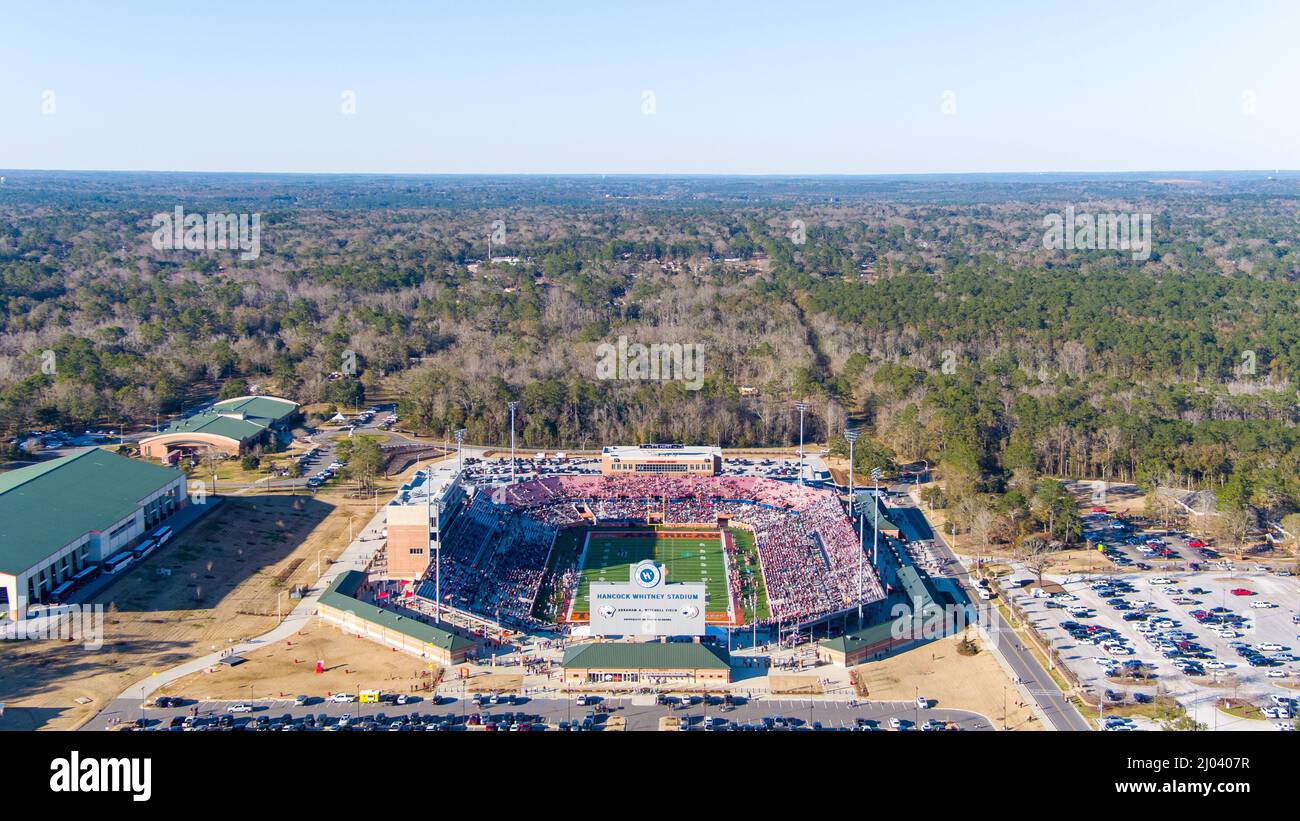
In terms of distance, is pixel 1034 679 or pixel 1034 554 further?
pixel 1034 554

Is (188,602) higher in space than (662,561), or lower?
higher

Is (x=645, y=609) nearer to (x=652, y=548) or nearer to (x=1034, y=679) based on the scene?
(x=1034, y=679)

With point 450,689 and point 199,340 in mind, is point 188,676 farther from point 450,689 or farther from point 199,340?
point 199,340

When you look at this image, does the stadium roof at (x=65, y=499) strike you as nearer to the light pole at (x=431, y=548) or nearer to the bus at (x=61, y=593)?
the bus at (x=61, y=593)

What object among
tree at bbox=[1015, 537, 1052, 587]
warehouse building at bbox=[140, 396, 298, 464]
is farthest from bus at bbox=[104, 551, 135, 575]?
tree at bbox=[1015, 537, 1052, 587]

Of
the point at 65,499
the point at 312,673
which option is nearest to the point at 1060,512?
the point at 312,673

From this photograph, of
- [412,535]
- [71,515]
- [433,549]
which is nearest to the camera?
[412,535]
